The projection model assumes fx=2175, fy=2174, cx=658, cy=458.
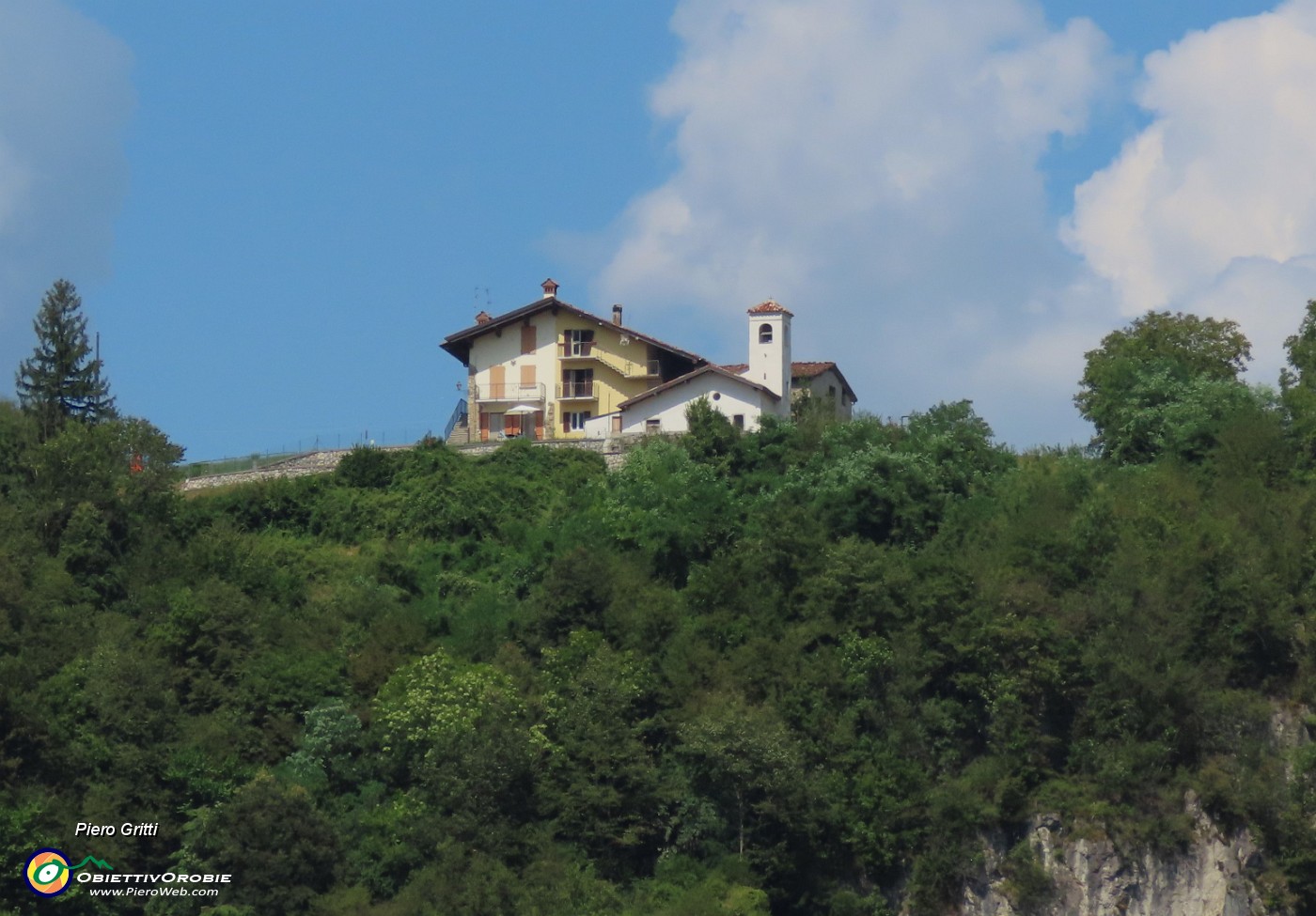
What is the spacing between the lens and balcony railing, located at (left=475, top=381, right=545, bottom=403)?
72.4 metres

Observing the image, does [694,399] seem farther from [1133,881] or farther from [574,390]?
[1133,881]

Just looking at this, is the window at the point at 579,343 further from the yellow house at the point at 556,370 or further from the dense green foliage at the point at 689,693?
the dense green foliage at the point at 689,693

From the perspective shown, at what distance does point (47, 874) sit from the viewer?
43.1 metres

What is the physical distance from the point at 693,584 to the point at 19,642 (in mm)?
15460

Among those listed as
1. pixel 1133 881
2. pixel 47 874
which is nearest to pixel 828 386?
pixel 1133 881

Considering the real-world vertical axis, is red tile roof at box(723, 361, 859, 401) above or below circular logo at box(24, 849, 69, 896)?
above

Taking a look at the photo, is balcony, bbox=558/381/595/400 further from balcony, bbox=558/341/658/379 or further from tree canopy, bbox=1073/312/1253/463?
tree canopy, bbox=1073/312/1253/463

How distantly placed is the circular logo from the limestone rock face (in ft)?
60.2

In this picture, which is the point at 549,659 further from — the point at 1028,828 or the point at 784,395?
the point at 784,395

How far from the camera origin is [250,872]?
143 feet

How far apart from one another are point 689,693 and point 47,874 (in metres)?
14.1

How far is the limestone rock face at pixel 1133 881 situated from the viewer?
4538 centimetres

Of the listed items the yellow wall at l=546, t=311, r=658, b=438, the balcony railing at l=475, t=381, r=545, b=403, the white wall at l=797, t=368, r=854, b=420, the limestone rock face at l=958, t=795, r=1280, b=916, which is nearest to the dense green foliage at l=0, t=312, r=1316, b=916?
the limestone rock face at l=958, t=795, r=1280, b=916

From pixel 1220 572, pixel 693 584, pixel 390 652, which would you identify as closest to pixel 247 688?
pixel 390 652
